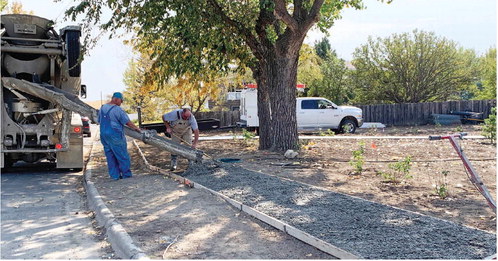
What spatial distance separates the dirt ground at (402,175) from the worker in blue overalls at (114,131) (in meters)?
1.87

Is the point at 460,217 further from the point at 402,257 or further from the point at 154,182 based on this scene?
the point at 154,182

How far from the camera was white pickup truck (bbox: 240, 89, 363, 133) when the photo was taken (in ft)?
Answer: 87.5

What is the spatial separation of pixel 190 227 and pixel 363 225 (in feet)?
6.87

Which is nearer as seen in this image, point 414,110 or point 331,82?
point 414,110

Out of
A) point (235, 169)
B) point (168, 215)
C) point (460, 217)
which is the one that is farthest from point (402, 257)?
point (235, 169)

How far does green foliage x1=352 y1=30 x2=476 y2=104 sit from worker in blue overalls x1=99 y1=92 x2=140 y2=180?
28909mm

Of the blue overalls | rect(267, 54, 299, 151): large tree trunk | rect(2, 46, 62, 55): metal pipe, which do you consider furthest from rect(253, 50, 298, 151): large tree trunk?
rect(2, 46, 62, 55): metal pipe

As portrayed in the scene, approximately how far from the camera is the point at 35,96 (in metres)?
12.7

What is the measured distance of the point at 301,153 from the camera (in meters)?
15.0

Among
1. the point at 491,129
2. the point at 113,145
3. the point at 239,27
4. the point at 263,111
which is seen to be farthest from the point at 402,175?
the point at 491,129

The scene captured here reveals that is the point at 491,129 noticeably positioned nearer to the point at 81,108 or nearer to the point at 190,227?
the point at 81,108

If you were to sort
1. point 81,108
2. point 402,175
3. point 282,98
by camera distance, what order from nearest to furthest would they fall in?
point 402,175
point 81,108
point 282,98

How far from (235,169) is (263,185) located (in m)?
2.21

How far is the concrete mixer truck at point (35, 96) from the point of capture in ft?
41.3
